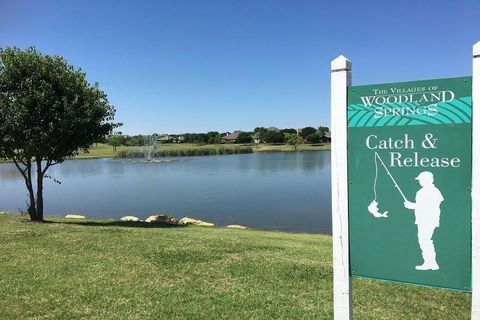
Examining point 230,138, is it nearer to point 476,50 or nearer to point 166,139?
point 166,139

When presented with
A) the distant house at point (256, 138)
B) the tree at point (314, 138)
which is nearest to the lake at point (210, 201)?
the tree at point (314, 138)

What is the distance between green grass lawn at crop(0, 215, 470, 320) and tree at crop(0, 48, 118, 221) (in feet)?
19.7

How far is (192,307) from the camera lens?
522 centimetres

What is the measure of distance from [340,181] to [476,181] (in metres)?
0.99

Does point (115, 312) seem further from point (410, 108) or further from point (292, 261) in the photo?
point (410, 108)

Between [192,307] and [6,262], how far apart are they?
3.54 metres

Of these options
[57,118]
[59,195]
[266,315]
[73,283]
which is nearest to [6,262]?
[73,283]

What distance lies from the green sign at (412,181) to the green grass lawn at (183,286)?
6.02 feet

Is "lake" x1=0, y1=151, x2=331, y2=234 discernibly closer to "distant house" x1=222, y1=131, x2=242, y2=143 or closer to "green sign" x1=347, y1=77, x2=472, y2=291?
"green sign" x1=347, y1=77, x2=472, y2=291

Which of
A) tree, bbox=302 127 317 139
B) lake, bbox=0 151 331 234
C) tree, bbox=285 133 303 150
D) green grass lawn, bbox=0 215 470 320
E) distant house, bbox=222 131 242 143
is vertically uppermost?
tree, bbox=302 127 317 139

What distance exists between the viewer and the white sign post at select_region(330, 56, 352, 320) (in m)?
3.68


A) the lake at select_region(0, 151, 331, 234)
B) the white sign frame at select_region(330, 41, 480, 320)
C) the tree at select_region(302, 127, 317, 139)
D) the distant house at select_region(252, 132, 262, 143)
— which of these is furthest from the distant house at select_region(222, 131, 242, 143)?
the white sign frame at select_region(330, 41, 480, 320)

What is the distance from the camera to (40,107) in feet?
43.6

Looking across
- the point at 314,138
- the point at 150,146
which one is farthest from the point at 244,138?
the point at 150,146
